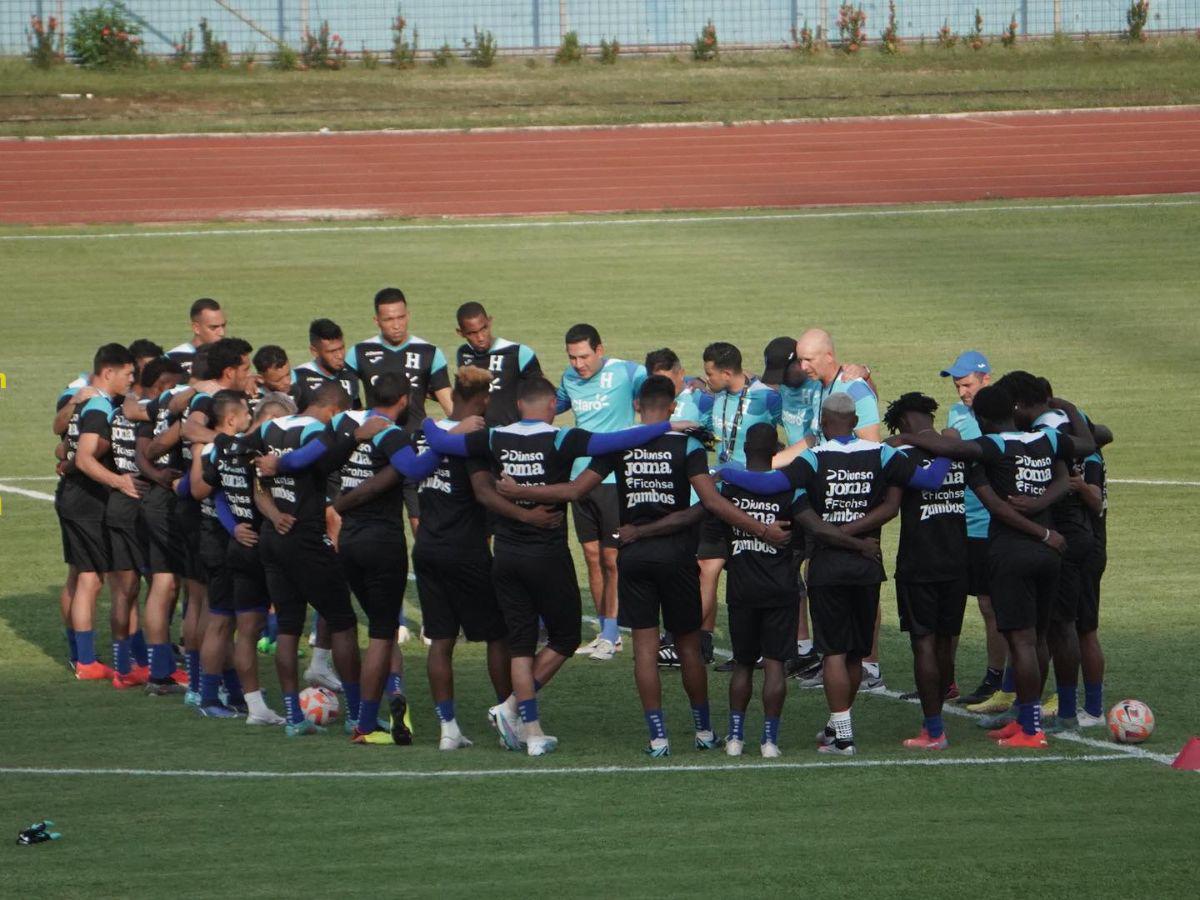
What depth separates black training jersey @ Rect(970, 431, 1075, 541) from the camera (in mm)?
9727

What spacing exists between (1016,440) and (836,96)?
30645mm

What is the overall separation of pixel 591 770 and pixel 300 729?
85.1 inches

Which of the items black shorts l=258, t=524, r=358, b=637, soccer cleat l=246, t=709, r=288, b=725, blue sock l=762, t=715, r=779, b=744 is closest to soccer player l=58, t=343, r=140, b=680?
soccer cleat l=246, t=709, r=288, b=725

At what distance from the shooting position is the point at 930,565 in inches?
387

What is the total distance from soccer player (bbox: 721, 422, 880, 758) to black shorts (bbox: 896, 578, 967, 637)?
1.43ft

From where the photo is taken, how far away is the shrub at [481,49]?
44.7 meters

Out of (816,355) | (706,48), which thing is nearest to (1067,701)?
(816,355)

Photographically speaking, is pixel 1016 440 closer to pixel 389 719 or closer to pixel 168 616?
pixel 389 719

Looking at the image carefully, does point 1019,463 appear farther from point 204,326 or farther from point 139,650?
point 139,650

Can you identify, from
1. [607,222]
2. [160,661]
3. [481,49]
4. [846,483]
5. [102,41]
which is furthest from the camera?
[481,49]

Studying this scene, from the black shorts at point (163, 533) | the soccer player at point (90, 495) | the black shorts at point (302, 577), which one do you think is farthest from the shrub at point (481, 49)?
the black shorts at point (302, 577)

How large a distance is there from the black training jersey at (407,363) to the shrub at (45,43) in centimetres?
3261

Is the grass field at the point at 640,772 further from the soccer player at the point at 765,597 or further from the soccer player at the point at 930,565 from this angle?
the soccer player at the point at 930,565

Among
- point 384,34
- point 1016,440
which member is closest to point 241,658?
point 1016,440
